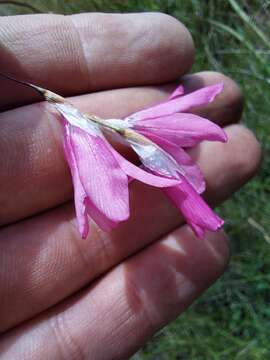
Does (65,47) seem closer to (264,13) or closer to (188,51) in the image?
(188,51)

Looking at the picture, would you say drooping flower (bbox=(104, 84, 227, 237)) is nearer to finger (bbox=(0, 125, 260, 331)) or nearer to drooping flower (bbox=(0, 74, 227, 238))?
drooping flower (bbox=(0, 74, 227, 238))

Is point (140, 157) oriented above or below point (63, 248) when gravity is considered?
above

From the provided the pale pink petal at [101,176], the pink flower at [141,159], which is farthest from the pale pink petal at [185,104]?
the pale pink petal at [101,176]

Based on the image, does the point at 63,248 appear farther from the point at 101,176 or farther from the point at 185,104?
the point at 185,104

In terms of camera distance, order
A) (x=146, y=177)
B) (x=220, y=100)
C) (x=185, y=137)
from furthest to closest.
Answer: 1. (x=220, y=100)
2. (x=185, y=137)
3. (x=146, y=177)

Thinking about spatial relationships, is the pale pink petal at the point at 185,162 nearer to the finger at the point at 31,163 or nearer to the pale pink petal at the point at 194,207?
the pale pink petal at the point at 194,207

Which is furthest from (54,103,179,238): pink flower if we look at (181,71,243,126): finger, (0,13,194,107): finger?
(181,71,243,126): finger

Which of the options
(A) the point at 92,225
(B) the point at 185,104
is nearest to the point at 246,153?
(B) the point at 185,104

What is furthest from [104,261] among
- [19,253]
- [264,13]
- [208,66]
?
[264,13]
